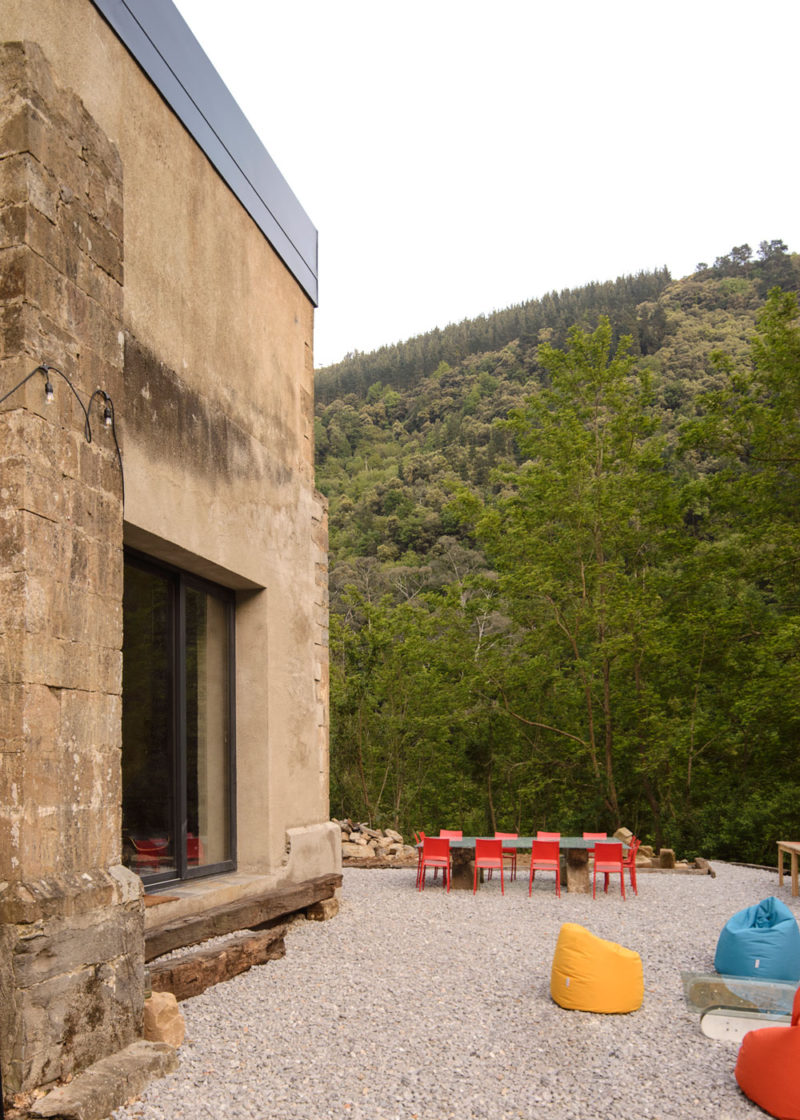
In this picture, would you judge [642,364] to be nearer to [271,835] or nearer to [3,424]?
[271,835]

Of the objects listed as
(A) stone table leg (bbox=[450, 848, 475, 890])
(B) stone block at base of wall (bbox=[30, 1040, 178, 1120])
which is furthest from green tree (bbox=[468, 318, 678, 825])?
(B) stone block at base of wall (bbox=[30, 1040, 178, 1120])

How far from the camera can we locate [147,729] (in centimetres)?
585

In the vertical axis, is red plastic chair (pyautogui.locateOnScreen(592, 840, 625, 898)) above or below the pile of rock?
above

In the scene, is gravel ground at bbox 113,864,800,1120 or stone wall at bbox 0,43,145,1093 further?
gravel ground at bbox 113,864,800,1120

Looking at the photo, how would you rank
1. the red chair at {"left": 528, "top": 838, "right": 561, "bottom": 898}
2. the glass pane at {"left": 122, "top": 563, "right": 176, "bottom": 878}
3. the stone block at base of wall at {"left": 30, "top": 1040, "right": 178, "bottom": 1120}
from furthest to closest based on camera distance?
the red chair at {"left": 528, "top": 838, "right": 561, "bottom": 898} → the glass pane at {"left": 122, "top": 563, "right": 176, "bottom": 878} → the stone block at base of wall at {"left": 30, "top": 1040, "right": 178, "bottom": 1120}

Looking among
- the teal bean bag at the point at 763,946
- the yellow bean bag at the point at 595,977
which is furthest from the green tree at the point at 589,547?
the yellow bean bag at the point at 595,977

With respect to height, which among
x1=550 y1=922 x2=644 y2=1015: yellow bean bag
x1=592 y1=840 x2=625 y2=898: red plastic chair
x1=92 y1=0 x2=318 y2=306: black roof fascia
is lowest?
x1=592 y1=840 x2=625 y2=898: red plastic chair

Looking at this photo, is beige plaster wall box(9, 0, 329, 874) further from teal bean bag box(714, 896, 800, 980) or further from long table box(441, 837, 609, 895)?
teal bean bag box(714, 896, 800, 980)

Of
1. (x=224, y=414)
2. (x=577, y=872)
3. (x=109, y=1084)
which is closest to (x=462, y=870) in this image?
(x=577, y=872)

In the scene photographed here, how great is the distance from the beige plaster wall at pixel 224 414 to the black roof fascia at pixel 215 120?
4.1 inches

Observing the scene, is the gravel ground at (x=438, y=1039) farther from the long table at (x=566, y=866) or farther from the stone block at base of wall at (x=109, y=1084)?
the long table at (x=566, y=866)

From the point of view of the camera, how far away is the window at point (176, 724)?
18.6 ft

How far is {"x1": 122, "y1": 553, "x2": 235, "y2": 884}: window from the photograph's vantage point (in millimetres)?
5664

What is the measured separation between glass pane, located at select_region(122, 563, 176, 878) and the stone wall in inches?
51.9
